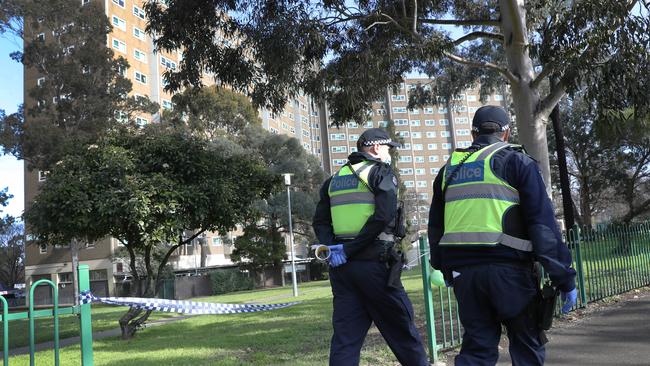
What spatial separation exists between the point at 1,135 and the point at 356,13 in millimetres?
22990

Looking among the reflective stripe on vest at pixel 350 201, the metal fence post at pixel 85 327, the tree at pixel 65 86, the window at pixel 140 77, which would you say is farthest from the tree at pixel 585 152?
the window at pixel 140 77

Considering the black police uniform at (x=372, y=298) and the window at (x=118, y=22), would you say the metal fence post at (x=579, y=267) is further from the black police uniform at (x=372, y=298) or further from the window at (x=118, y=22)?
the window at (x=118, y=22)

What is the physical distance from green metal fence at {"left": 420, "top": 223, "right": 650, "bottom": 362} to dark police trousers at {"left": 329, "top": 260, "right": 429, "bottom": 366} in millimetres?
2757

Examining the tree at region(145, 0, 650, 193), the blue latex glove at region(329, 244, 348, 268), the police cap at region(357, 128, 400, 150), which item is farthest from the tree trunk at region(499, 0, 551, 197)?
the blue latex glove at region(329, 244, 348, 268)

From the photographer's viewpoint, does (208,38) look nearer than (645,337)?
No

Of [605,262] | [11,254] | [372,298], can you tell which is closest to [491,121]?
[372,298]

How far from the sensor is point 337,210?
13.1 feet

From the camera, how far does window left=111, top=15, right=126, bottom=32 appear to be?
152ft

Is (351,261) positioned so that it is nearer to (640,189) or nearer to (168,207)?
(168,207)

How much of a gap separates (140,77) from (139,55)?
204 cm

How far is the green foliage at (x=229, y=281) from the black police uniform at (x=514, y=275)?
112ft

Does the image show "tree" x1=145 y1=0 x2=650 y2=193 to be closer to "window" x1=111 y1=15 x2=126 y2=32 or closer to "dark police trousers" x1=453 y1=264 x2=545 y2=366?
"dark police trousers" x1=453 y1=264 x2=545 y2=366

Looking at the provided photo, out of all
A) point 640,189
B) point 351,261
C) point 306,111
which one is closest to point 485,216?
point 351,261

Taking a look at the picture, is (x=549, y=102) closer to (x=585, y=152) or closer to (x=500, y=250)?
(x=500, y=250)
